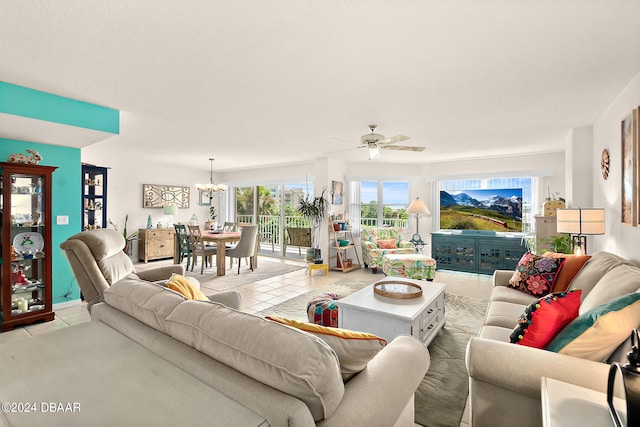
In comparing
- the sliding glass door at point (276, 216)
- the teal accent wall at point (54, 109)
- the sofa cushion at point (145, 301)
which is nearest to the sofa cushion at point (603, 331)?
the sofa cushion at point (145, 301)

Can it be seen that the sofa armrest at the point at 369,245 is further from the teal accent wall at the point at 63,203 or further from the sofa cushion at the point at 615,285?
the teal accent wall at the point at 63,203

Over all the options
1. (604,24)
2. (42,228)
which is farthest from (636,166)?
(42,228)

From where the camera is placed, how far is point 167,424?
85cm

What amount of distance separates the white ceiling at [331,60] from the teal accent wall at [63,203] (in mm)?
899

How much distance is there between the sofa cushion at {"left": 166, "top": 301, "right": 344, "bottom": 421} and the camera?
92 centimetres

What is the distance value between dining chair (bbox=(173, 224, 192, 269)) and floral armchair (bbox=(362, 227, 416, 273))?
3481 millimetres

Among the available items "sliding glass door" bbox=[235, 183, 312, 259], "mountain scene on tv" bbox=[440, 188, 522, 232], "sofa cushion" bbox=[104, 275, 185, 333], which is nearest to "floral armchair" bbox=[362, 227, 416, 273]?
"mountain scene on tv" bbox=[440, 188, 522, 232]

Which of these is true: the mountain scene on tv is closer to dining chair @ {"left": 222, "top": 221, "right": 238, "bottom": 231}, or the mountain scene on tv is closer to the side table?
dining chair @ {"left": 222, "top": 221, "right": 238, "bottom": 231}

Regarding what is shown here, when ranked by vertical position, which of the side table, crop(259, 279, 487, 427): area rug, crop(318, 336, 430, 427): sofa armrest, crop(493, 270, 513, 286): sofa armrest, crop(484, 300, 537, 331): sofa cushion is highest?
crop(318, 336, 430, 427): sofa armrest

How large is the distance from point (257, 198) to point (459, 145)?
17.8 ft

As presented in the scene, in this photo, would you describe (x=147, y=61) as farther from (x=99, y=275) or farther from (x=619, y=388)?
(x=619, y=388)

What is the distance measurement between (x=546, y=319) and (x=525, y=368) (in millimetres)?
339

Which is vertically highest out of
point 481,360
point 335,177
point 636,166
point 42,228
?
point 335,177

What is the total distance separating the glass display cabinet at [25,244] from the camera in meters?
3.17
